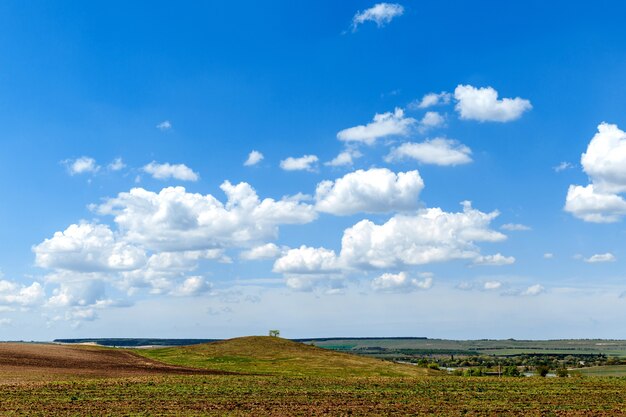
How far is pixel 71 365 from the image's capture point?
90.4 meters

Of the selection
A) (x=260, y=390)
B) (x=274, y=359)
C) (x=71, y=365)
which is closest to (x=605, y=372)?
(x=274, y=359)

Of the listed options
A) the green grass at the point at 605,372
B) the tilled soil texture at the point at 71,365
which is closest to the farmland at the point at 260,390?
the tilled soil texture at the point at 71,365

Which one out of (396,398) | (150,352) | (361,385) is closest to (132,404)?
(396,398)

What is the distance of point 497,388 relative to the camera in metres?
70.0

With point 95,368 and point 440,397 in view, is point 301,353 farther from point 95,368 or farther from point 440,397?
point 440,397

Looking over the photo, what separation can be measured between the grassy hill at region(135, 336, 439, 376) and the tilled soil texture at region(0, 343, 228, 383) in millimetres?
6201

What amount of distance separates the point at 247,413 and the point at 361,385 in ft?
85.3

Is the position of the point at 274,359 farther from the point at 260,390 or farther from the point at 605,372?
the point at 605,372

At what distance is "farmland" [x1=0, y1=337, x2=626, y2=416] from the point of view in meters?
50.3

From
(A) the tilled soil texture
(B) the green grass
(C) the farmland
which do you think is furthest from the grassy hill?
(B) the green grass

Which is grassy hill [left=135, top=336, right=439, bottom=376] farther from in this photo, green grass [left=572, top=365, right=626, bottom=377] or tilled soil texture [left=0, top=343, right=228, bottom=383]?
green grass [left=572, top=365, right=626, bottom=377]

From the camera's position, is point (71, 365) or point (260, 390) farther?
point (71, 365)

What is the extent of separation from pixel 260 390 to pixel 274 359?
45547mm

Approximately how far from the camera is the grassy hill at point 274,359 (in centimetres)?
9488
